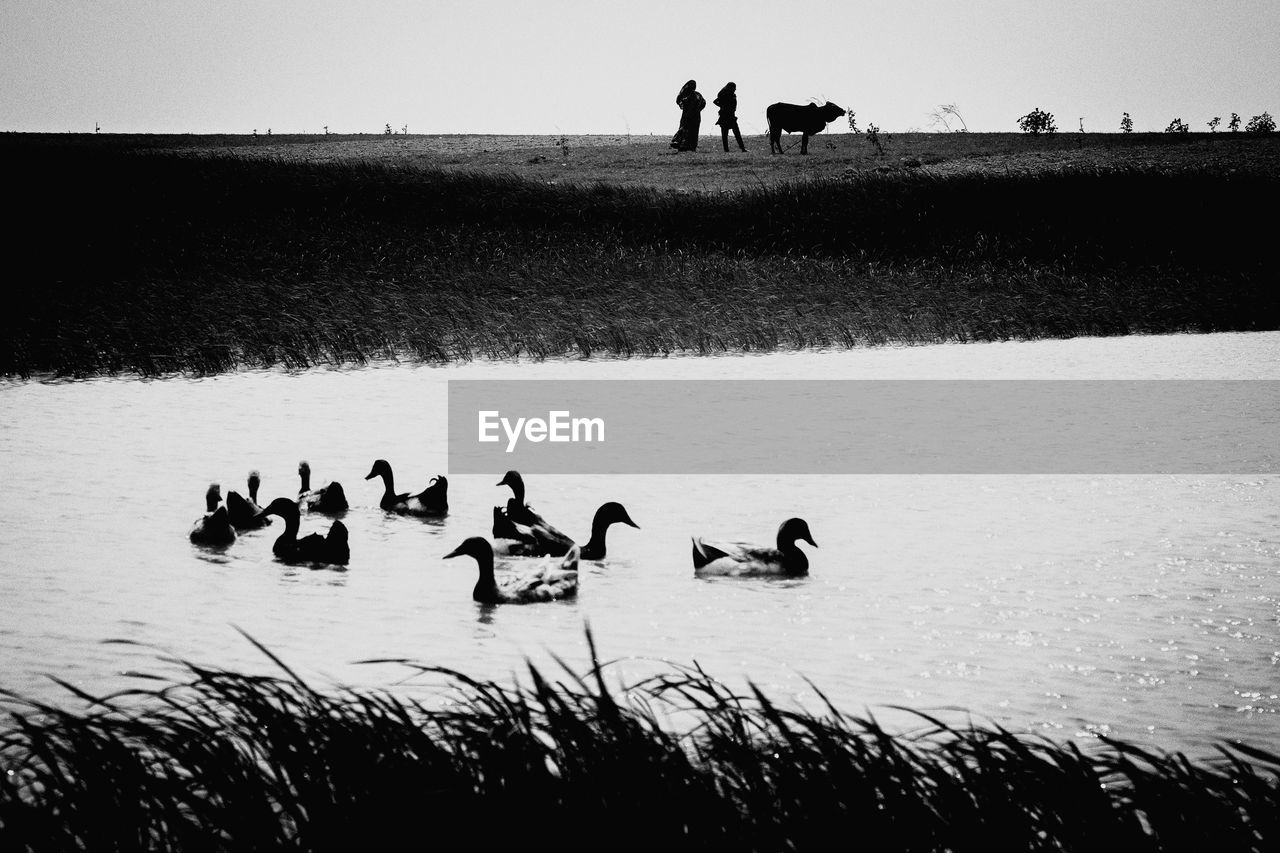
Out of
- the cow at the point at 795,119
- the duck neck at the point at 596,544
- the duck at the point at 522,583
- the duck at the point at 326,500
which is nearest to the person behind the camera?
the duck at the point at 522,583

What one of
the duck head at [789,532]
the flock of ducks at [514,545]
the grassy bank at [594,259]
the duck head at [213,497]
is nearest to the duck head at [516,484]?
the flock of ducks at [514,545]

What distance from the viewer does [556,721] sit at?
4.42 m

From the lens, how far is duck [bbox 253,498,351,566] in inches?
358

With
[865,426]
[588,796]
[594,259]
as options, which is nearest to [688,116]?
[594,259]

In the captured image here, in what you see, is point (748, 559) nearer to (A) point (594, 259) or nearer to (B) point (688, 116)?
(A) point (594, 259)

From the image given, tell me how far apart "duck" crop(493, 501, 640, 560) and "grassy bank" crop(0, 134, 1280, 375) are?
10630 mm

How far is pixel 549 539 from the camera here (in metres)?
9.62

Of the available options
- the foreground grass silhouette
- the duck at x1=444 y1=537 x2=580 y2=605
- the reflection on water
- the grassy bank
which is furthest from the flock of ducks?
the grassy bank

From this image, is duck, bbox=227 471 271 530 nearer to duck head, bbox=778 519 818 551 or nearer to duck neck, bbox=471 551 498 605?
duck neck, bbox=471 551 498 605

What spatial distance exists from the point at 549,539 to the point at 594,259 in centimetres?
1887

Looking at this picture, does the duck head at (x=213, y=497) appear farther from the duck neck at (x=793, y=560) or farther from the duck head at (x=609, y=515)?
the duck neck at (x=793, y=560)

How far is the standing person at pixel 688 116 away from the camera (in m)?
49.6

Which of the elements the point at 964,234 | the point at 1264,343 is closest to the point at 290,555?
the point at 1264,343

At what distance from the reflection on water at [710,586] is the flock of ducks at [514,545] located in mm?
130
